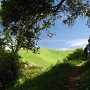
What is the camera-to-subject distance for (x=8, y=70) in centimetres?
2773

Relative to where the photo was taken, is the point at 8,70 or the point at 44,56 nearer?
the point at 8,70

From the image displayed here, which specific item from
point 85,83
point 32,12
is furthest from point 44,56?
point 85,83

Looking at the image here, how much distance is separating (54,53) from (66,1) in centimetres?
8190

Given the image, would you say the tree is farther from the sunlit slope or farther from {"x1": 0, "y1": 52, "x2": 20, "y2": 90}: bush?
the sunlit slope

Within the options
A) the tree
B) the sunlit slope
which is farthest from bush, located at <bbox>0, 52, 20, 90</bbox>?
the sunlit slope

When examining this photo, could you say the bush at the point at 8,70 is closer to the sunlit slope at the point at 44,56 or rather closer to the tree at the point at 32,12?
the tree at the point at 32,12

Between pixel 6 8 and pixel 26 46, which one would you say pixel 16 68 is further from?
pixel 26 46

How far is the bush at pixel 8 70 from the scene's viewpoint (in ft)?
90.6

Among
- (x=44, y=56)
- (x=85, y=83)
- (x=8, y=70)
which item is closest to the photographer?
(x=85, y=83)

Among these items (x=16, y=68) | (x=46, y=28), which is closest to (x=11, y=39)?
(x=46, y=28)

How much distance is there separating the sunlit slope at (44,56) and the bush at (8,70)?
64.1 metres

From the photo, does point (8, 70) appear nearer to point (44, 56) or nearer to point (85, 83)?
point (85, 83)

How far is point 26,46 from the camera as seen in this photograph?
51031 millimetres

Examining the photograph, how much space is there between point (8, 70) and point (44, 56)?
3207 inches
